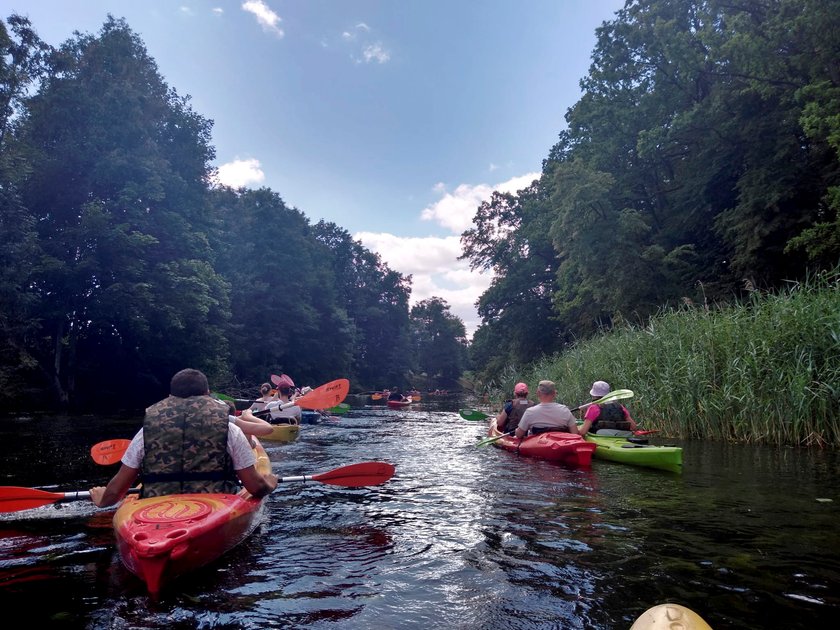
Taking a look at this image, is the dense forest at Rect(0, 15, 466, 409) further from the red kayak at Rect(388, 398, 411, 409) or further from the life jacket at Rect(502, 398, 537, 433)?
the life jacket at Rect(502, 398, 537, 433)

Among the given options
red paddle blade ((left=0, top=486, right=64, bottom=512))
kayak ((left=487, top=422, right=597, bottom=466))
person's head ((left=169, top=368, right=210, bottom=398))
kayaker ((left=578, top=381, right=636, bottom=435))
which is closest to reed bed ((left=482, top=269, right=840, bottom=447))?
kayaker ((left=578, top=381, right=636, bottom=435))

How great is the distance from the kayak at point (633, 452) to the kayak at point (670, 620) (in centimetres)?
510

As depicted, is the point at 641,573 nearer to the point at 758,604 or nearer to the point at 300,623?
the point at 758,604

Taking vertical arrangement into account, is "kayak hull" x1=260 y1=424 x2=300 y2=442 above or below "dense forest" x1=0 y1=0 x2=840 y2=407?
below

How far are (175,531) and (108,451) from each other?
3.36 meters

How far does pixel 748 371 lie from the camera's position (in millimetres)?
8062

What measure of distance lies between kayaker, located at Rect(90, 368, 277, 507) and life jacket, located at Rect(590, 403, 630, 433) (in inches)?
227

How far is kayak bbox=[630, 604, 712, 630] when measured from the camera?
1616 mm

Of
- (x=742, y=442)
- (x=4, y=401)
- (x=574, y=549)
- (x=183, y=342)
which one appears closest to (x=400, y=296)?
(x=183, y=342)

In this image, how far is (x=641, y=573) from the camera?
312cm

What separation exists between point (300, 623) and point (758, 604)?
2.23m

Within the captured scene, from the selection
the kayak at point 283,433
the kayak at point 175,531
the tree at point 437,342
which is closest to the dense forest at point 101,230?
the kayak at point 283,433

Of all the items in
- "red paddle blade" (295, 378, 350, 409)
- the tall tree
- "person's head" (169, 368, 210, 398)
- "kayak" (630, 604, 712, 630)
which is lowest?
"kayak" (630, 604, 712, 630)

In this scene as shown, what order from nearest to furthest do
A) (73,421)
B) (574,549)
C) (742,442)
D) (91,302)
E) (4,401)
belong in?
(574,549)
(742,442)
(73,421)
(4,401)
(91,302)
